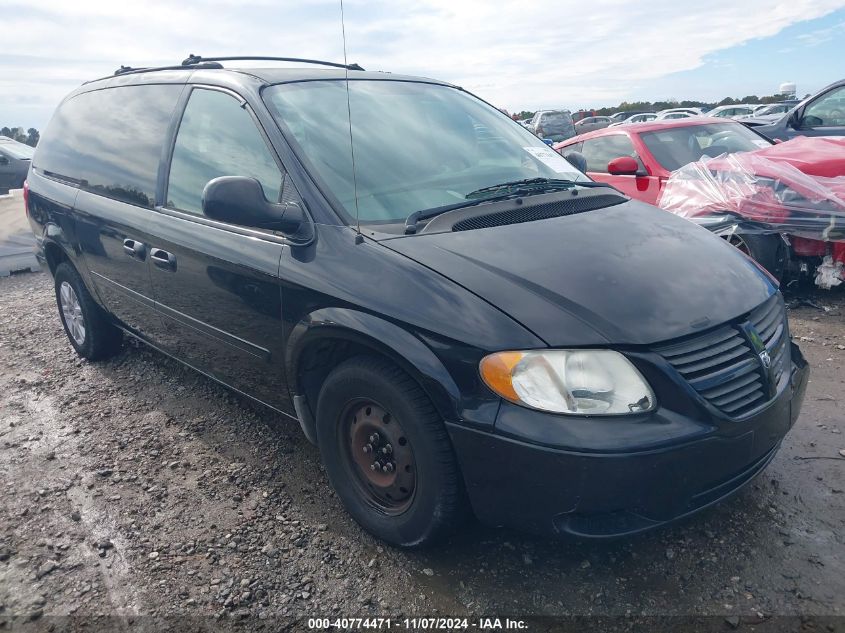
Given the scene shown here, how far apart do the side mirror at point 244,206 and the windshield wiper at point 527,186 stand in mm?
769

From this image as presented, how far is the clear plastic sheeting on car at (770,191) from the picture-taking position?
475 centimetres

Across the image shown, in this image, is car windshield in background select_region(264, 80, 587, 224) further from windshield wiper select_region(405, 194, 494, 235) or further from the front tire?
the front tire

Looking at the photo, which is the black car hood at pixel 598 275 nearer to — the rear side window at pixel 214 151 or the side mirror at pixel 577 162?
the rear side window at pixel 214 151

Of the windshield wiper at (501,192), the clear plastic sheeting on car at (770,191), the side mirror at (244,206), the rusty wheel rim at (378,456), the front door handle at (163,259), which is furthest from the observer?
the clear plastic sheeting on car at (770,191)

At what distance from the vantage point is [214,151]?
3.11 meters

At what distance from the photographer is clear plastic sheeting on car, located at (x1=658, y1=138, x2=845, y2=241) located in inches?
187

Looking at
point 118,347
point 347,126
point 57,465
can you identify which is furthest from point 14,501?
point 347,126

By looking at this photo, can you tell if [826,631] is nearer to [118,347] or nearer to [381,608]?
[381,608]

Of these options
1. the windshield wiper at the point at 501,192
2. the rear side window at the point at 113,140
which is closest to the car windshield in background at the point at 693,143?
the windshield wiper at the point at 501,192

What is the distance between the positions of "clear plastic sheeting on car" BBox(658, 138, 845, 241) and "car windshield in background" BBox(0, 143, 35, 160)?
11988 mm

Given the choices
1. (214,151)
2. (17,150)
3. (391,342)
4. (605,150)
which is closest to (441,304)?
(391,342)

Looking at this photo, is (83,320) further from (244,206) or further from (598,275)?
(598,275)

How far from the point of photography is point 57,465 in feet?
10.9

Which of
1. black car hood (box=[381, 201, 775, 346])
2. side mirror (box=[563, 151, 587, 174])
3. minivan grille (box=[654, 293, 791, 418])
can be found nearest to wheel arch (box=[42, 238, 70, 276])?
black car hood (box=[381, 201, 775, 346])
